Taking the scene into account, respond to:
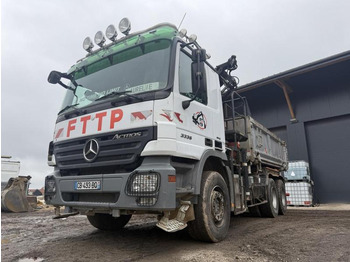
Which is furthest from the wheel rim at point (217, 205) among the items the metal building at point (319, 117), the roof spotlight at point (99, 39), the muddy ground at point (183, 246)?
the metal building at point (319, 117)

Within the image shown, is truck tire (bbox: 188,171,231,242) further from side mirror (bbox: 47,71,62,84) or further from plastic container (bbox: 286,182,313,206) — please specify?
plastic container (bbox: 286,182,313,206)

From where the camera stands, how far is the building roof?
1123 cm

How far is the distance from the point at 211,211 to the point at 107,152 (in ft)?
5.51

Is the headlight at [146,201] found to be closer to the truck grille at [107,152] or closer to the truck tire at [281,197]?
the truck grille at [107,152]

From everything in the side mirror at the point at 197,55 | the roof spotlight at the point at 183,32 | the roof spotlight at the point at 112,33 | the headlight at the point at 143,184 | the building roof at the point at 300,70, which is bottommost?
the headlight at the point at 143,184

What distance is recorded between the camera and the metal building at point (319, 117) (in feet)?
39.7

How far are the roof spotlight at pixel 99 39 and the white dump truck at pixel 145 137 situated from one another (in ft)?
0.06

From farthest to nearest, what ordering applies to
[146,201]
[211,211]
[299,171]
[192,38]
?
[299,171]
[192,38]
[211,211]
[146,201]

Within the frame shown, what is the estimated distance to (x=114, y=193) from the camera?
3.47 meters

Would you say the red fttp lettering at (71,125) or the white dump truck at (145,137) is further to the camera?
the red fttp lettering at (71,125)

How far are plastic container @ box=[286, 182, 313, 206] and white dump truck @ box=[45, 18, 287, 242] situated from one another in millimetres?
8020

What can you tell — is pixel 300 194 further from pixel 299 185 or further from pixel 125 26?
pixel 125 26

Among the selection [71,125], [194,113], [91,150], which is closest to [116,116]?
[91,150]

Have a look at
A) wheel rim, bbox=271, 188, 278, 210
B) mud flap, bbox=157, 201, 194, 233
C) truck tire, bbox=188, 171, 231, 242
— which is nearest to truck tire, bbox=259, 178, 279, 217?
wheel rim, bbox=271, 188, 278, 210
